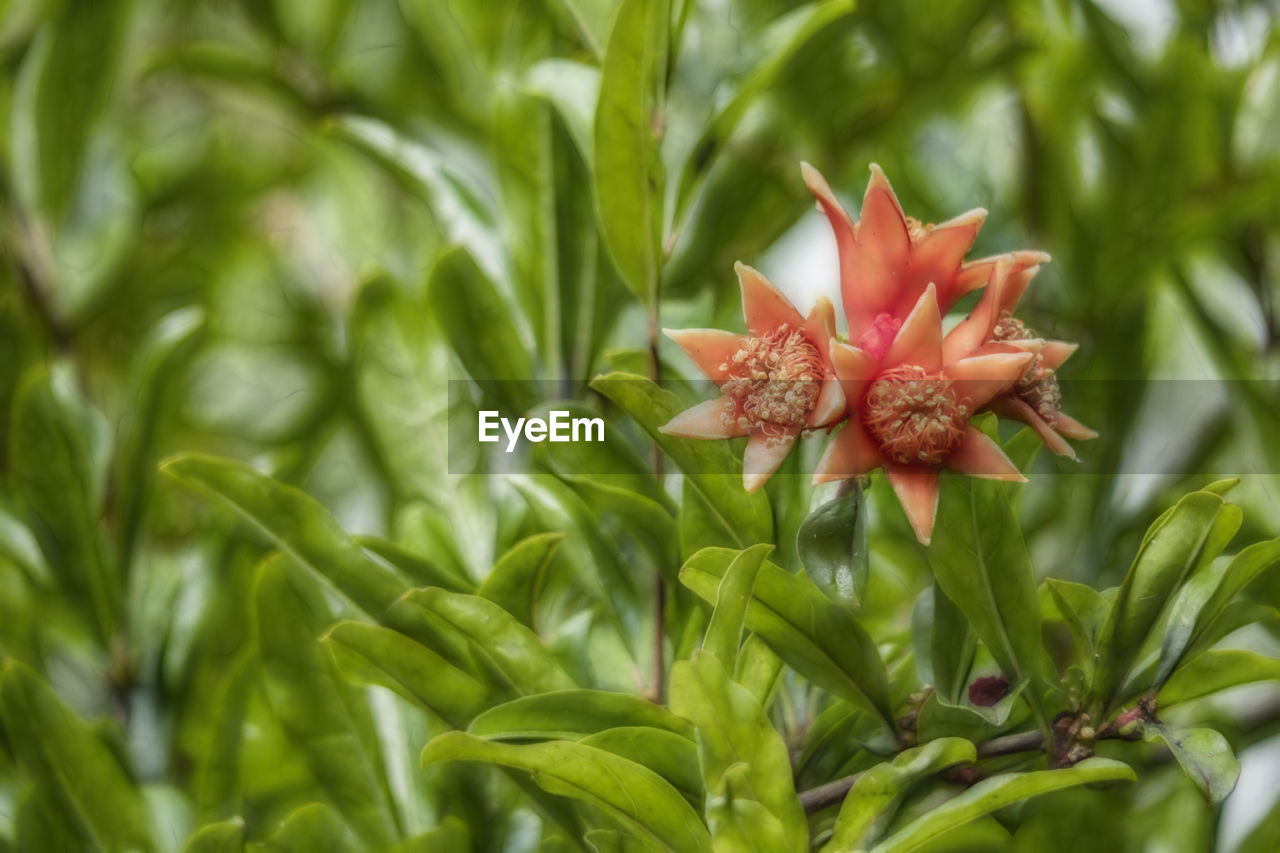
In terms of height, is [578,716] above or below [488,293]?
below

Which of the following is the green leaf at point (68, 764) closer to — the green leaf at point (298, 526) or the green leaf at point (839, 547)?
the green leaf at point (298, 526)

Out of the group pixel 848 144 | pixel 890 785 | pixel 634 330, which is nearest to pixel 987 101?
pixel 848 144

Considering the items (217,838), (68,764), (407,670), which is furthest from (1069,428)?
(68,764)

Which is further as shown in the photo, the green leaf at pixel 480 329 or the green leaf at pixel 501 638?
the green leaf at pixel 480 329

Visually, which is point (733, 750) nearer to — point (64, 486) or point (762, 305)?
point (762, 305)

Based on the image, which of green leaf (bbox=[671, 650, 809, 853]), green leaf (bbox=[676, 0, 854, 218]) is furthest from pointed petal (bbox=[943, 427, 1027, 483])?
green leaf (bbox=[676, 0, 854, 218])

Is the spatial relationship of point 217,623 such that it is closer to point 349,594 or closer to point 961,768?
point 349,594

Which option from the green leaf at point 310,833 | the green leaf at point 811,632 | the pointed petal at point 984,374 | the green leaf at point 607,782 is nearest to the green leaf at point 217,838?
the green leaf at point 310,833
